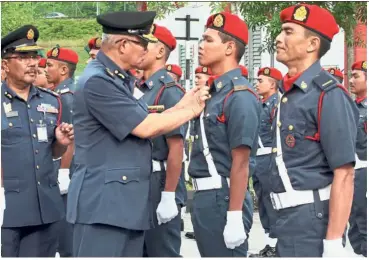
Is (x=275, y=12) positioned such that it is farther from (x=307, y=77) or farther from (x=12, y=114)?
(x=307, y=77)

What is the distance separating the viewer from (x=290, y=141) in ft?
14.3

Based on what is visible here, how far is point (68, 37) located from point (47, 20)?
1820mm

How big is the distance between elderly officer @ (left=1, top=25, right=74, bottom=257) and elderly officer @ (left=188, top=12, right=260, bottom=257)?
41.4 inches

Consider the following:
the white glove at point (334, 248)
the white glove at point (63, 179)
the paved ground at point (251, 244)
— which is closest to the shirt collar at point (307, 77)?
the white glove at point (334, 248)

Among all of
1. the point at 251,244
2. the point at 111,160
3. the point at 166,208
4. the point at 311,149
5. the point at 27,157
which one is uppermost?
the point at 311,149

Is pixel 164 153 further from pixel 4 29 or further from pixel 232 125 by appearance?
pixel 4 29

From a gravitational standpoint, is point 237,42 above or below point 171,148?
above

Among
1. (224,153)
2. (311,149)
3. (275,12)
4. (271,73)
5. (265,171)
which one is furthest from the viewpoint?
(275,12)

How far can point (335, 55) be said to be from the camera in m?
22.5

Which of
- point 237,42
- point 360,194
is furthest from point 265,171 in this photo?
point 237,42

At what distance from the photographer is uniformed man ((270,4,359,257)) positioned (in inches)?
163

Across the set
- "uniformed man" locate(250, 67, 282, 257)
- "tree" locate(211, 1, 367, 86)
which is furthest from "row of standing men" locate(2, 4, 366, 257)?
"tree" locate(211, 1, 367, 86)

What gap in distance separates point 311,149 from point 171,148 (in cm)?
164

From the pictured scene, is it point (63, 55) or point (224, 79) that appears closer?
point (224, 79)
